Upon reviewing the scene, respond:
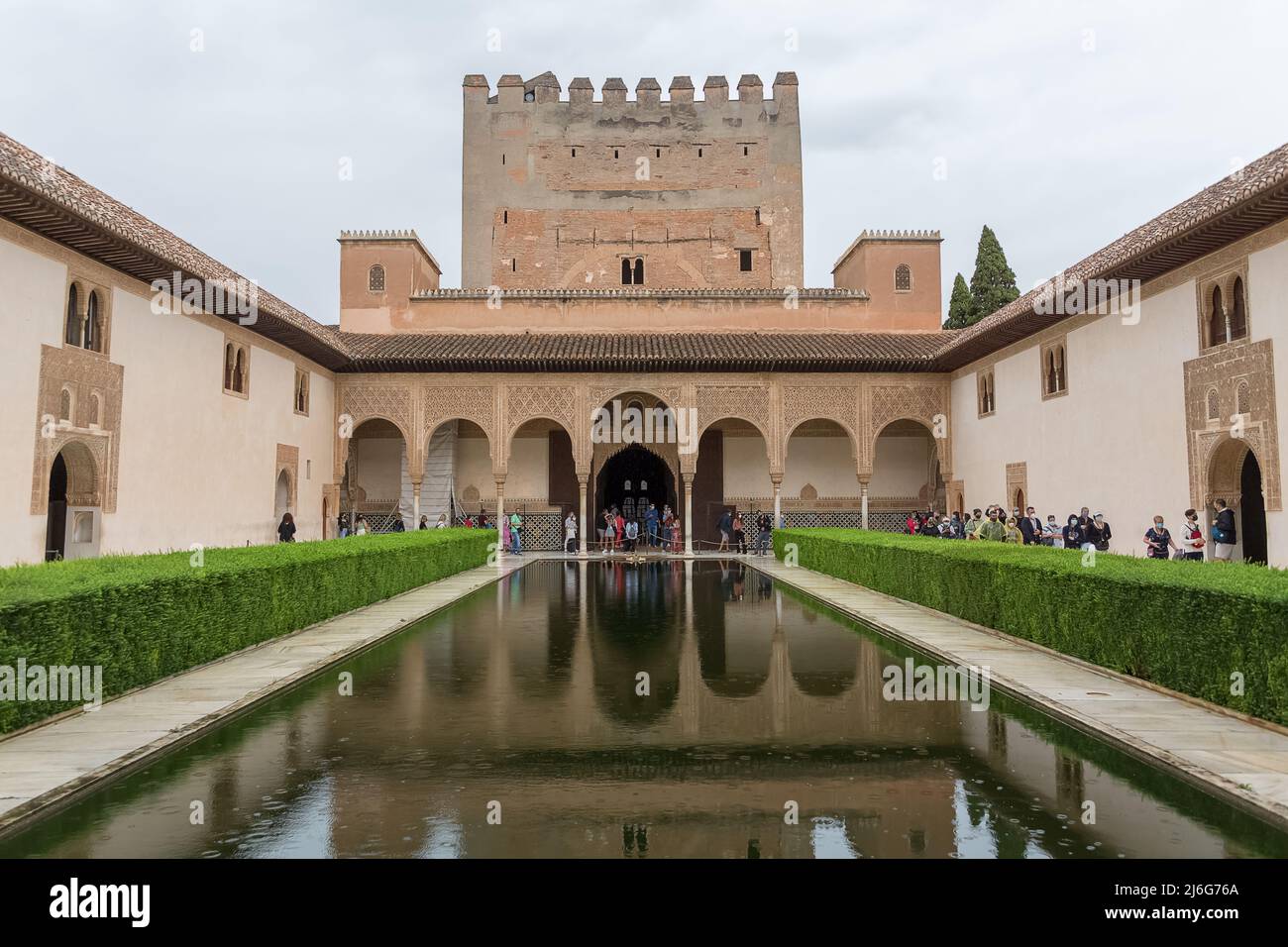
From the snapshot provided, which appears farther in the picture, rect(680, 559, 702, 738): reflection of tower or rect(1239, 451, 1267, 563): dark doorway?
rect(1239, 451, 1267, 563): dark doorway

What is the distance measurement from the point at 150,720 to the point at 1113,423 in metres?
14.1

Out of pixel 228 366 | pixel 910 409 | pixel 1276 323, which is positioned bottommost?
pixel 1276 323

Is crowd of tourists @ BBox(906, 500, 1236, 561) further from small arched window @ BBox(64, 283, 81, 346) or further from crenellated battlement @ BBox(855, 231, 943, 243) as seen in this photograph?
small arched window @ BBox(64, 283, 81, 346)

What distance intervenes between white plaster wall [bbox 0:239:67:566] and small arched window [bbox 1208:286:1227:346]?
1557cm

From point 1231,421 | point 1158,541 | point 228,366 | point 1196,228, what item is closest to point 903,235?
point 1196,228

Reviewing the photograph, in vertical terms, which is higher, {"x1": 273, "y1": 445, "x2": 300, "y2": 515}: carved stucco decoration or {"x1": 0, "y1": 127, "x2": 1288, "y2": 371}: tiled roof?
{"x1": 0, "y1": 127, "x2": 1288, "y2": 371}: tiled roof

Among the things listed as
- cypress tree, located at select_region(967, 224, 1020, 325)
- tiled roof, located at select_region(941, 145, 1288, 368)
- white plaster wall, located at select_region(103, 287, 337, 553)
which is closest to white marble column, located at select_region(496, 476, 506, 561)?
white plaster wall, located at select_region(103, 287, 337, 553)

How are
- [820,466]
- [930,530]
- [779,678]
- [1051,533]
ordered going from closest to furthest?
[779,678]
[1051,533]
[930,530]
[820,466]

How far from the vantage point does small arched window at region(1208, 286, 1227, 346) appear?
11.5 m

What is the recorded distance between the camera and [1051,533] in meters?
15.4

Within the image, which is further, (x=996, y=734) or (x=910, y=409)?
(x=910, y=409)

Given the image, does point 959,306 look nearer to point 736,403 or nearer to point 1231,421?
point 736,403

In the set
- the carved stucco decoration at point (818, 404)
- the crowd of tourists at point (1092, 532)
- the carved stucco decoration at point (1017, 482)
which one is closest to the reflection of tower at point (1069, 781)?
the crowd of tourists at point (1092, 532)
